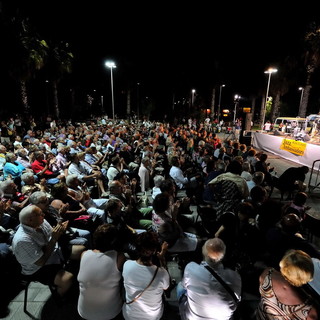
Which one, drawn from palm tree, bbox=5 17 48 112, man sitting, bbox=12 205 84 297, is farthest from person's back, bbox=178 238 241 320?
palm tree, bbox=5 17 48 112

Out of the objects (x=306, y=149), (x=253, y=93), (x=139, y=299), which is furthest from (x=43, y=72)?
(x=253, y=93)

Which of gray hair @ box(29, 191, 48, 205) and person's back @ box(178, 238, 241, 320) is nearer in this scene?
person's back @ box(178, 238, 241, 320)

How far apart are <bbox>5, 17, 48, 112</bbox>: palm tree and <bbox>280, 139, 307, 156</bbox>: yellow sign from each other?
18.5 m

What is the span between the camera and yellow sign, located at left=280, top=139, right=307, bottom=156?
10.8m

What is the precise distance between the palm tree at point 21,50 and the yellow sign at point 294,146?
60.7 feet

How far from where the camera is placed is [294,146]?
11.5 meters

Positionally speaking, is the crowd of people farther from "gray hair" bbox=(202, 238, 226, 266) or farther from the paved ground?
the paved ground

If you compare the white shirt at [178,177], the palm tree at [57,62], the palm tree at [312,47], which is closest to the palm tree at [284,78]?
the palm tree at [312,47]

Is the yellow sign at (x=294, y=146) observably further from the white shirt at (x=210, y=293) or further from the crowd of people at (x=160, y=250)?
the white shirt at (x=210, y=293)

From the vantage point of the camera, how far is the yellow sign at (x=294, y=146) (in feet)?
35.6

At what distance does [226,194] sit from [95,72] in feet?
154

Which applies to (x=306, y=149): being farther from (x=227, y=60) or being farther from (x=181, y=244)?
(x=227, y=60)

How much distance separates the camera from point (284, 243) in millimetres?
2969

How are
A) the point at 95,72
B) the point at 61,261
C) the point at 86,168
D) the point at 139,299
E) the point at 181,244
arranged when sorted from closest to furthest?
the point at 139,299
the point at 61,261
the point at 181,244
the point at 86,168
the point at 95,72
